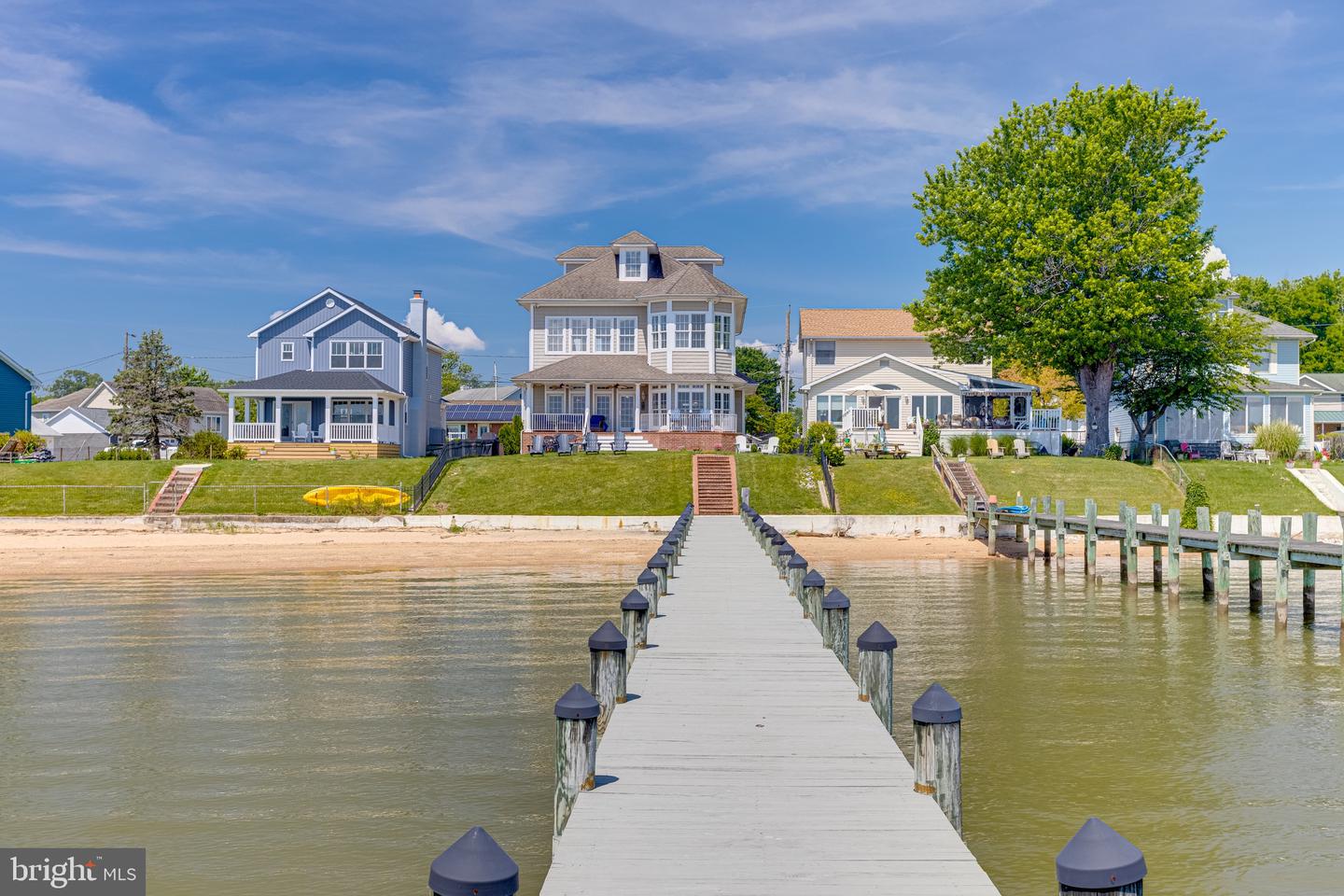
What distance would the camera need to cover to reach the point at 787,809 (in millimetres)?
7629

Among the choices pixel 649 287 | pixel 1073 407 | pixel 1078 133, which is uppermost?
pixel 1078 133

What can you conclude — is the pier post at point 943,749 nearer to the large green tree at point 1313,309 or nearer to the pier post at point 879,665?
the pier post at point 879,665

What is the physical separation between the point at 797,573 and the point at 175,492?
34038 mm

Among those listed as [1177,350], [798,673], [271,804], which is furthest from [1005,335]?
[271,804]

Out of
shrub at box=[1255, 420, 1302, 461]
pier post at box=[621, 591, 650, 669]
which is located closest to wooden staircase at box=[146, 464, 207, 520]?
pier post at box=[621, 591, 650, 669]

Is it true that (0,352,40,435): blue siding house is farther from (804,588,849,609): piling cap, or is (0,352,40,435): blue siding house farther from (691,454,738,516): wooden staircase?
(804,588,849,609): piling cap

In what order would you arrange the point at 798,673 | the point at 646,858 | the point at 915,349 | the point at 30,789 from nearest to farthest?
the point at 646,858 → the point at 30,789 → the point at 798,673 → the point at 915,349

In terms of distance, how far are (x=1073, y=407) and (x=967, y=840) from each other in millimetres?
61796

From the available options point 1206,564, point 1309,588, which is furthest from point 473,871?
point 1206,564

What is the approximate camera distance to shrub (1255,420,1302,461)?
50.2m

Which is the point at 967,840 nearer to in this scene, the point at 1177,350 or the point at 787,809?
the point at 787,809

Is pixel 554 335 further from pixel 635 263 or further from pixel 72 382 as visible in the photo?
pixel 72 382

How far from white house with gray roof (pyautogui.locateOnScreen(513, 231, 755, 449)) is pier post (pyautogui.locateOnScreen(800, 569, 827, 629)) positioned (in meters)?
34.2

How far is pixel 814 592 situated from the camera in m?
14.6
